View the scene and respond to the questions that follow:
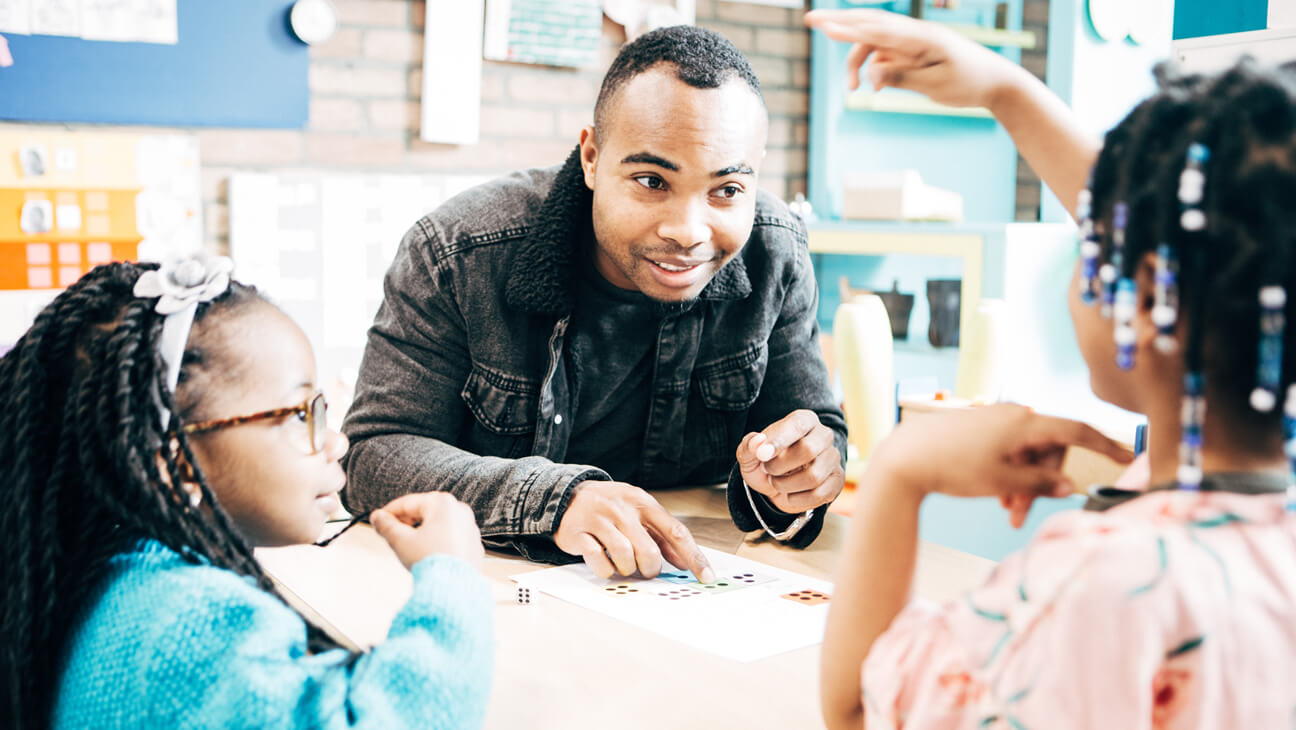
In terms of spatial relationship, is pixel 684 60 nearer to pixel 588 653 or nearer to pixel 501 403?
pixel 501 403

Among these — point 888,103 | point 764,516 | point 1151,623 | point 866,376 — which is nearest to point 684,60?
point 764,516

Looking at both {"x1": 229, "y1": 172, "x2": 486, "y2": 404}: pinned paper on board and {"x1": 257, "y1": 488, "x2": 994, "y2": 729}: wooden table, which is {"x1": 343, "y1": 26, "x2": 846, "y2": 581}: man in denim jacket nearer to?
{"x1": 257, "y1": 488, "x2": 994, "y2": 729}: wooden table

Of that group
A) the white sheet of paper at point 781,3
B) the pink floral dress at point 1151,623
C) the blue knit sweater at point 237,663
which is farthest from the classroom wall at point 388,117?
the pink floral dress at point 1151,623

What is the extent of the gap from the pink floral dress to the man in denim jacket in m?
0.59

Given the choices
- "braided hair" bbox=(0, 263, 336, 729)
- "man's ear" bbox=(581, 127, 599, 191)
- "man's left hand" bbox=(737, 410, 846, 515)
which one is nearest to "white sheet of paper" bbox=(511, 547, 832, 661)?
"man's left hand" bbox=(737, 410, 846, 515)

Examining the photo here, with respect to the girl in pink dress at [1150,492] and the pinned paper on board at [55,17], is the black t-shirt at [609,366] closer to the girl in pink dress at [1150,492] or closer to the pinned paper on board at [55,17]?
the girl in pink dress at [1150,492]

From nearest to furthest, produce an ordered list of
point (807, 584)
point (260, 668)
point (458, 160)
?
point (260, 668)
point (807, 584)
point (458, 160)

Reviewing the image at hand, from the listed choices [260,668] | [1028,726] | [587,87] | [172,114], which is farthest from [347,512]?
[587,87]

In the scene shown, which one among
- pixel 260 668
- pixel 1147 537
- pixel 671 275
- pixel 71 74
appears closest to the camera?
pixel 1147 537

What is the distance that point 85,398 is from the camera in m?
0.76

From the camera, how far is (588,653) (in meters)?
0.94

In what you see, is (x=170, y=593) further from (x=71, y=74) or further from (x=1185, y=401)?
(x=71, y=74)

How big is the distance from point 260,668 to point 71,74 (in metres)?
2.20

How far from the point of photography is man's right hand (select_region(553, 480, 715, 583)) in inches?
44.0
